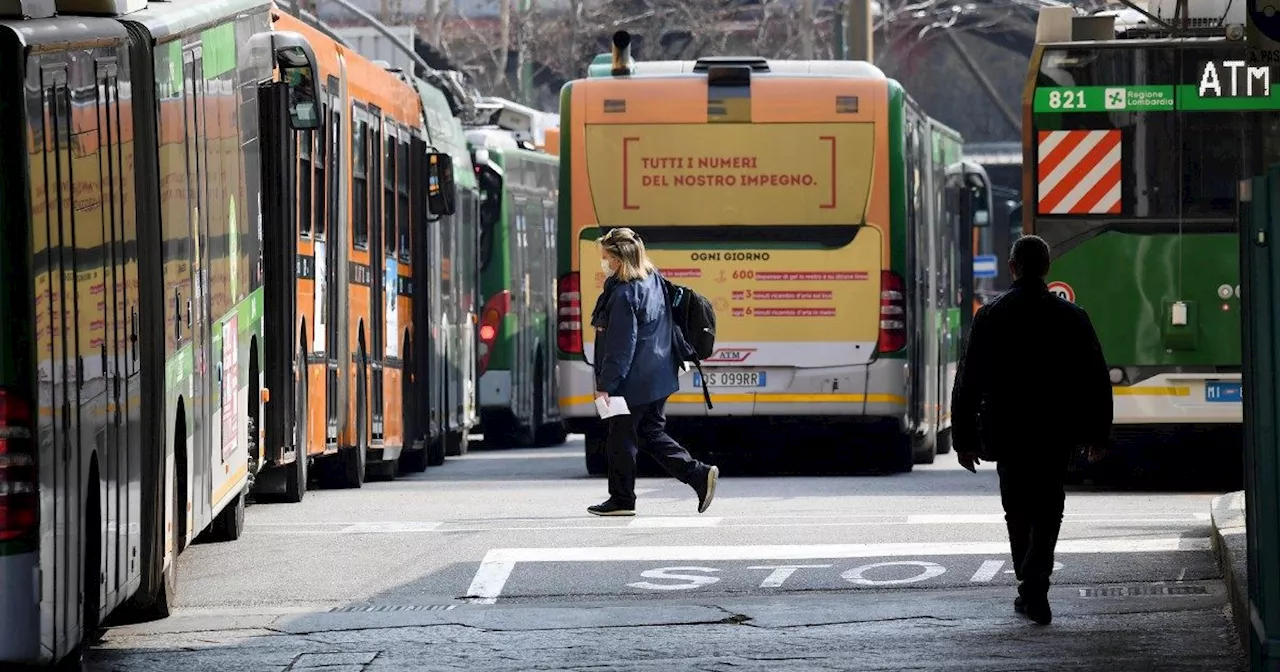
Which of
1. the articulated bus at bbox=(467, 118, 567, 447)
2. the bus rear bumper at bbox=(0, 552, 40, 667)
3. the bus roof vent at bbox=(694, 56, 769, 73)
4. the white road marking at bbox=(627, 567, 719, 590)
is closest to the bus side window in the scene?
the bus roof vent at bbox=(694, 56, 769, 73)

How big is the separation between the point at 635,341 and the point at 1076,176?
410 centimetres

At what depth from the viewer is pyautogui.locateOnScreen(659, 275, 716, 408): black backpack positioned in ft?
57.1

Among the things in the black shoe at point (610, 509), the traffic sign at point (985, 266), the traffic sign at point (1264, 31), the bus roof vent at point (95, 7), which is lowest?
the black shoe at point (610, 509)

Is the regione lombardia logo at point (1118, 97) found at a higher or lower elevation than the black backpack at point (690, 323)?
higher

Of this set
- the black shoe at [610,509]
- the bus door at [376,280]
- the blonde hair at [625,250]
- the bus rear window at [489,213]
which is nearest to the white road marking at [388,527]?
the black shoe at [610,509]

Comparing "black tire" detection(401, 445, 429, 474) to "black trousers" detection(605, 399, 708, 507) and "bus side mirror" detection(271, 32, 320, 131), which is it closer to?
"black trousers" detection(605, 399, 708, 507)

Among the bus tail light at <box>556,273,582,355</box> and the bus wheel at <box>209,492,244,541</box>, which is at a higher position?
the bus tail light at <box>556,273,582,355</box>

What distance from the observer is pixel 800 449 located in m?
25.2

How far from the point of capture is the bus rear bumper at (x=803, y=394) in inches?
852

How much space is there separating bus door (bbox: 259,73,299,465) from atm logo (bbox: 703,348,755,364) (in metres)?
4.93

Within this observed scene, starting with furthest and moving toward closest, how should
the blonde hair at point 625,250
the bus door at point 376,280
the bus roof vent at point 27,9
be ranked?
the bus door at point 376,280, the blonde hair at point 625,250, the bus roof vent at point 27,9

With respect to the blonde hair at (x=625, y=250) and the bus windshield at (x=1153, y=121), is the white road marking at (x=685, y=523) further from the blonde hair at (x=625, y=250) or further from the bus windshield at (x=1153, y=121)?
the bus windshield at (x=1153, y=121)

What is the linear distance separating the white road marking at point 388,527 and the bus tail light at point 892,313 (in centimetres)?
572

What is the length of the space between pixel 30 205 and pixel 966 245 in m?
23.1
